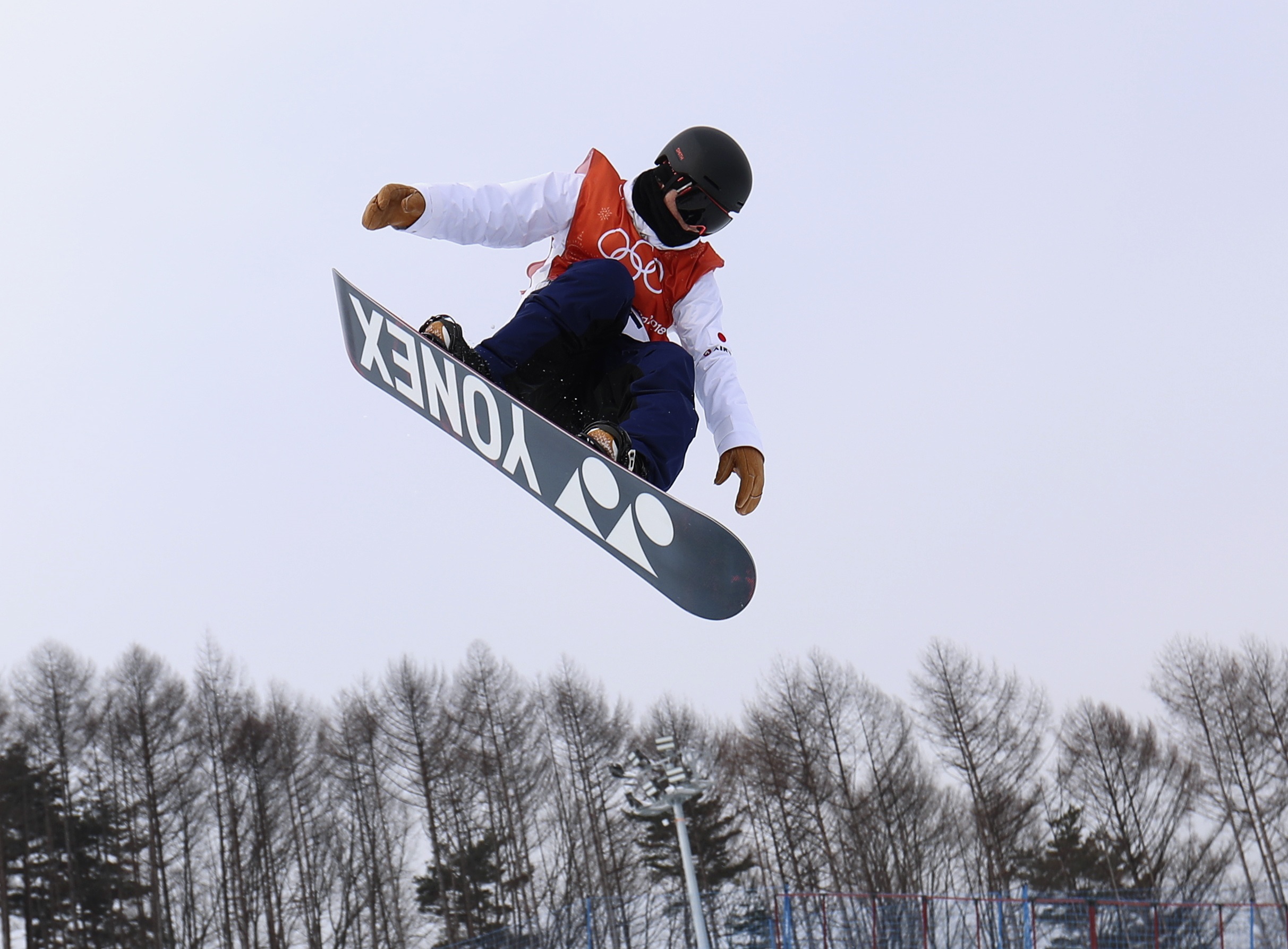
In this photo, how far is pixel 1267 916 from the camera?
46.3 ft

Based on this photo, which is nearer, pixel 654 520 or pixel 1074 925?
pixel 654 520

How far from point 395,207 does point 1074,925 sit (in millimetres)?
15699

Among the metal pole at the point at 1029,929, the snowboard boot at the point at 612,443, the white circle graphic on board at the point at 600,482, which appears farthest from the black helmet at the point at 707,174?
the metal pole at the point at 1029,929

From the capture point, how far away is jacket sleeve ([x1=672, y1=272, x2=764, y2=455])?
3.34 m

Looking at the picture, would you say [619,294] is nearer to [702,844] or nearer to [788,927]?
[788,927]

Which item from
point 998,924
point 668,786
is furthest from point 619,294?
point 998,924

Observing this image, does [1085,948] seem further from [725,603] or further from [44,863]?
[44,863]

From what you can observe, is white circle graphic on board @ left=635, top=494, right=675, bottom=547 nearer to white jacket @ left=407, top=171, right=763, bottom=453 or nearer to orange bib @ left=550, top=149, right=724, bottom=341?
white jacket @ left=407, top=171, right=763, bottom=453

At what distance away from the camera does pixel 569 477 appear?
102 inches

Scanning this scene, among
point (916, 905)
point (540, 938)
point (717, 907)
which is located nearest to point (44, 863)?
point (540, 938)

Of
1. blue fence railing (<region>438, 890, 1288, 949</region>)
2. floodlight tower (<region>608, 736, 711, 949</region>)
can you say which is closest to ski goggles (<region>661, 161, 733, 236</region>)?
floodlight tower (<region>608, 736, 711, 949</region>)

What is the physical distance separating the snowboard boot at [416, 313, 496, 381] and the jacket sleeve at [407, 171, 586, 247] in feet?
1.13

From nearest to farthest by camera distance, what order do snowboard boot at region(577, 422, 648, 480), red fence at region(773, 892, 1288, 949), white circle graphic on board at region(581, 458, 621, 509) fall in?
white circle graphic on board at region(581, 458, 621, 509)
snowboard boot at region(577, 422, 648, 480)
red fence at region(773, 892, 1288, 949)

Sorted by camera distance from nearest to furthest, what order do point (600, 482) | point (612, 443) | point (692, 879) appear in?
point (600, 482) < point (612, 443) < point (692, 879)
